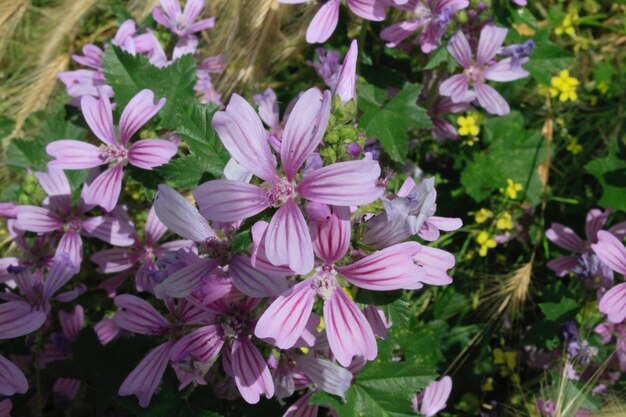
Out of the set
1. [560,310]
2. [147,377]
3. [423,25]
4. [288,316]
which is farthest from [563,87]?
[147,377]

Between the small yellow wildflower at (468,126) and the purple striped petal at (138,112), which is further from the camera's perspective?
the small yellow wildflower at (468,126)

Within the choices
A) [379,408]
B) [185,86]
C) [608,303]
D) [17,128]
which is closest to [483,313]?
[608,303]

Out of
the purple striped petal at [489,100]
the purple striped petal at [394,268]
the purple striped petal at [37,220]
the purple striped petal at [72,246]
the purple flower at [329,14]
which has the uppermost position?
the purple flower at [329,14]

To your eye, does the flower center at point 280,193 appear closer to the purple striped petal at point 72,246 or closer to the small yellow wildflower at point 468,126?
the purple striped petal at point 72,246

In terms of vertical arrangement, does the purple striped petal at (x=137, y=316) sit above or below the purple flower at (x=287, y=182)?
below

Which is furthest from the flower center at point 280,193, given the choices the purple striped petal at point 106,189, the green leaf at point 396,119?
the green leaf at point 396,119

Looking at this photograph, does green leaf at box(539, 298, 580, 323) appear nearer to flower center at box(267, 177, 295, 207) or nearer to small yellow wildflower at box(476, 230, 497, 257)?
small yellow wildflower at box(476, 230, 497, 257)

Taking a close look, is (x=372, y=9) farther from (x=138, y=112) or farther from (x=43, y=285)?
(x=43, y=285)

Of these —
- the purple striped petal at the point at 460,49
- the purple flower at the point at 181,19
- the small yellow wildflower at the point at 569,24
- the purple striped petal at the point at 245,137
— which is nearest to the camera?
the purple striped petal at the point at 245,137
